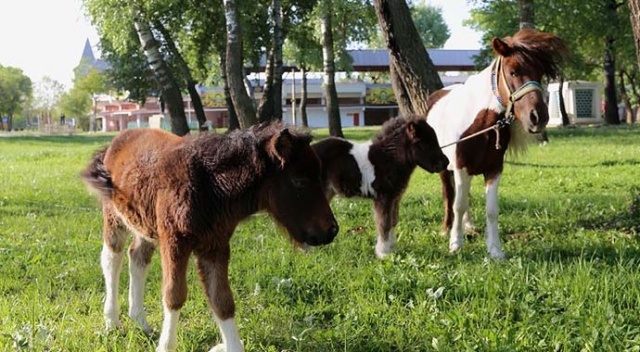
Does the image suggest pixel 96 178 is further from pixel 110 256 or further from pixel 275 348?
pixel 275 348

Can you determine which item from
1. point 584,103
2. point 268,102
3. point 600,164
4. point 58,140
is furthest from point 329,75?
point 584,103

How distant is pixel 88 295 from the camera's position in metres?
5.06

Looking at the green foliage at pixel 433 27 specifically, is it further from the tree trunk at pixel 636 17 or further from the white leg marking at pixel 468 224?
the tree trunk at pixel 636 17

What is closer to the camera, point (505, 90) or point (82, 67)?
point (505, 90)

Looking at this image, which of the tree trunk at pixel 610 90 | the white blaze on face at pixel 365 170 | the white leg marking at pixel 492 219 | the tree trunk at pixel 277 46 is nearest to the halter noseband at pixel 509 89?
the white leg marking at pixel 492 219

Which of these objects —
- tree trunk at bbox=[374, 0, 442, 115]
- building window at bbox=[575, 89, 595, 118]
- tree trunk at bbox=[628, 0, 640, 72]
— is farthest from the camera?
building window at bbox=[575, 89, 595, 118]

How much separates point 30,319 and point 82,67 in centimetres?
8544

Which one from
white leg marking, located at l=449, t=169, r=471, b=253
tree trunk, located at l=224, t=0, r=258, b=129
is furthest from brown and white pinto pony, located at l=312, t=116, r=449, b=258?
tree trunk, located at l=224, t=0, r=258, b=129

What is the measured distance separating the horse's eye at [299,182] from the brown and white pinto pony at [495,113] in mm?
2857

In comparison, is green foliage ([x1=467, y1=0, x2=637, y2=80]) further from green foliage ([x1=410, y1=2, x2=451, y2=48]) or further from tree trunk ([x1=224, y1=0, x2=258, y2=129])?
green foliage ([x1=410, y1=2, x2=451, y2=48])

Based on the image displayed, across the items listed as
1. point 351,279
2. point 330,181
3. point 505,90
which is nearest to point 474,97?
point 505,90

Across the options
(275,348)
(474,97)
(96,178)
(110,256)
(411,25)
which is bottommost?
(275,348)

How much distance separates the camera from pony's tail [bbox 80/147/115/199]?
396cm

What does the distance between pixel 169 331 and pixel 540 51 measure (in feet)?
13.5
